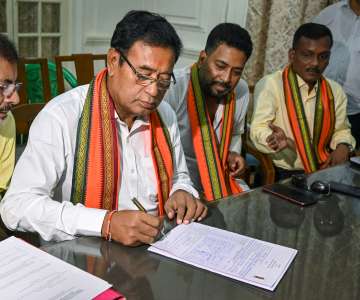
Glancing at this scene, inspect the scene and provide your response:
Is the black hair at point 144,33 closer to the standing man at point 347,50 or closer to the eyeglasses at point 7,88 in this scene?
the eyeglasses at point 7,88

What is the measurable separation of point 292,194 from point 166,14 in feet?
8.34

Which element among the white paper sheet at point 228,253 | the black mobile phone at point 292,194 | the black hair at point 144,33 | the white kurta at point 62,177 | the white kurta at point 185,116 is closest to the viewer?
the white paper sheet at point 228,253

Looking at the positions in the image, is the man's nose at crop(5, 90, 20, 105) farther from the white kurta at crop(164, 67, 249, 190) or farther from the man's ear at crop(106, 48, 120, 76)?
the white kurta at crop(164, 67, 249, 190)

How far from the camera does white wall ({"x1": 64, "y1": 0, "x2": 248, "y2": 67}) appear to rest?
343 cm

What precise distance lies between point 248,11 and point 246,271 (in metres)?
2.52

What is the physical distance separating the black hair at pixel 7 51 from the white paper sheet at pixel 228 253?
0.75 meters

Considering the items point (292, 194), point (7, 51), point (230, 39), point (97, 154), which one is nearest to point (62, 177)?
point (97, 154)

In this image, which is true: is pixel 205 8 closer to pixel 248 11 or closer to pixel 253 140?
pixel 248 11

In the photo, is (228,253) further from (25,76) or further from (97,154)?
(25,76)

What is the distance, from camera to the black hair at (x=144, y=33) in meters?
1.37

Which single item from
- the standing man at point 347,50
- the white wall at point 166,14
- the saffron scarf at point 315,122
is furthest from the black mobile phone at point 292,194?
the white wall at point 166,14

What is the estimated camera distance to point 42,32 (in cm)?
351

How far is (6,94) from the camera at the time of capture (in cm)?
144

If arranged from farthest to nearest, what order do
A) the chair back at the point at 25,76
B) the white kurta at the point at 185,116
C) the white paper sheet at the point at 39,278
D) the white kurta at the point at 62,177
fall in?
the white kurta at the point at 185,116 → the chair back at the point at 25,76 → the white kurta at the point at 62,177 → the white paper sheet at the point at 39,278
